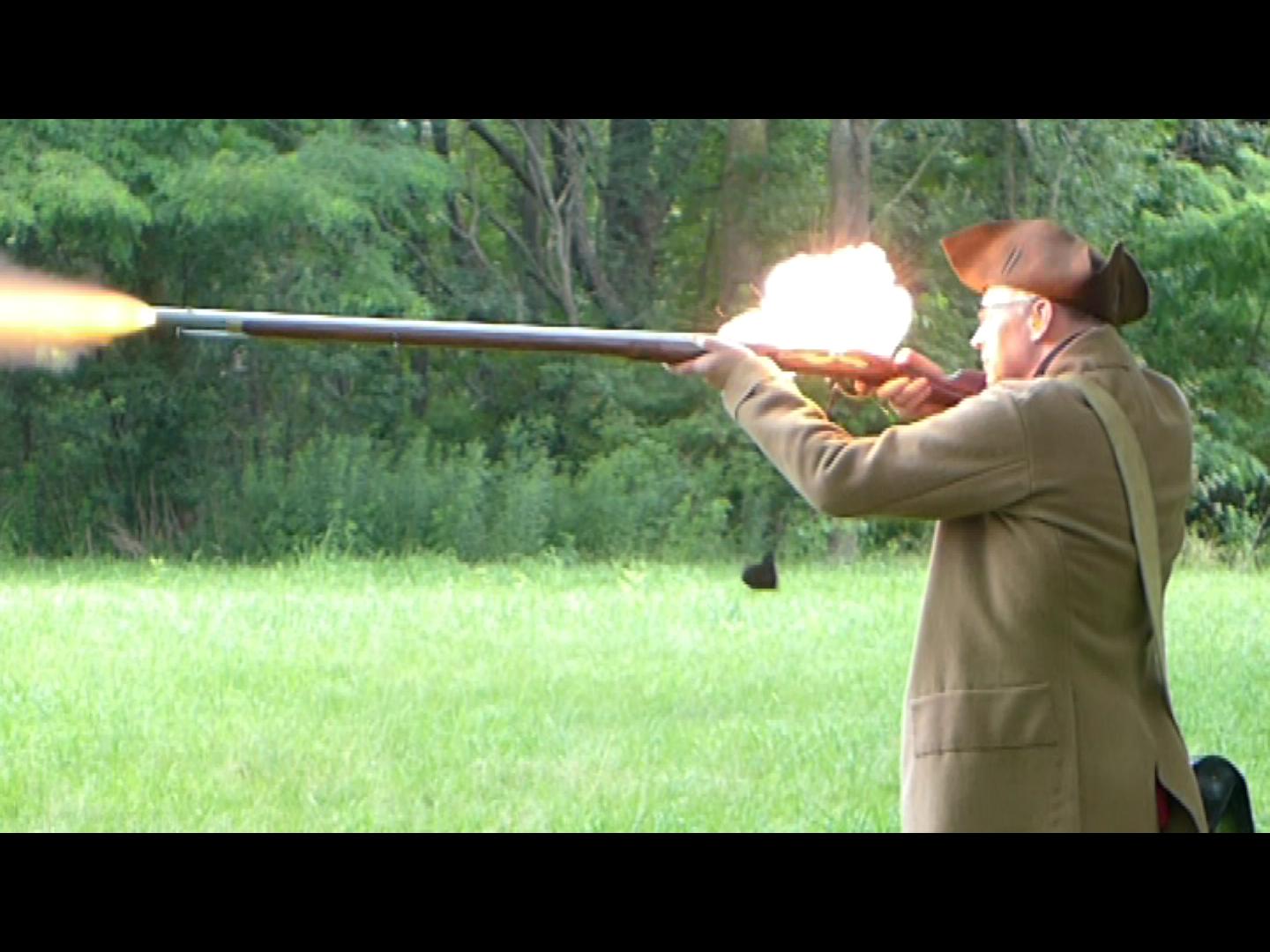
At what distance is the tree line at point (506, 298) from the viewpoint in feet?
63.4

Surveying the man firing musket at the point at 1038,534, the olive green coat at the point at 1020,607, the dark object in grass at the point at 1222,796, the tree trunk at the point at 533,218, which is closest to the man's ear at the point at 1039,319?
the man firing musket at the point at 1038,534

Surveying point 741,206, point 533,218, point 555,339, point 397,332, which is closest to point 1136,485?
point 555,339

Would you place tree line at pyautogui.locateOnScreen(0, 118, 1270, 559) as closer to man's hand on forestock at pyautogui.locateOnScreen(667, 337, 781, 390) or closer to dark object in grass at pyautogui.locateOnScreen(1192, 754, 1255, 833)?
man's hand on forestock at pyautogui.locateOnScreen(667, 337, 781, 390)

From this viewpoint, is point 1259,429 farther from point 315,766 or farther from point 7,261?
point 315,766

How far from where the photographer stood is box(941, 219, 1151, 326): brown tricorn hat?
12.3 feet

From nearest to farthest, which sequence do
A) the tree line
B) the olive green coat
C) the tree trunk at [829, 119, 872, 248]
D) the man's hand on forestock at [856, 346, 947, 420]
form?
the olive green coat
the man's hand on forestock at [856, 346, 947, 420]
the tree line
the tree trunk at [829, 119, 872, 248]

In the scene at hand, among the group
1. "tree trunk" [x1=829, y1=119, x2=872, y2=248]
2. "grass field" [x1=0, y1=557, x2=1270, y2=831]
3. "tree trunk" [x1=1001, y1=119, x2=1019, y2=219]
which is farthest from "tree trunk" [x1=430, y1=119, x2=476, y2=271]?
"grass field" [x1=0, y1=557, x2=1270, y2=831]

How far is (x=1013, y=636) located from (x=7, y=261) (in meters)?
16.0

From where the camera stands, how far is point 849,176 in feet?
66.4

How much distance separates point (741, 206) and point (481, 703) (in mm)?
13951

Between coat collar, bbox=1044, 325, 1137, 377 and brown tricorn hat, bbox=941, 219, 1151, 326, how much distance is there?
46mm

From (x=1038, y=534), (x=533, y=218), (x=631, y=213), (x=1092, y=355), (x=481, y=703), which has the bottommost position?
(x=481, y=703)

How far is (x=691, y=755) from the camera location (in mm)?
8227

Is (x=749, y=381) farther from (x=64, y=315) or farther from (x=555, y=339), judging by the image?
(x=64, y=315)
